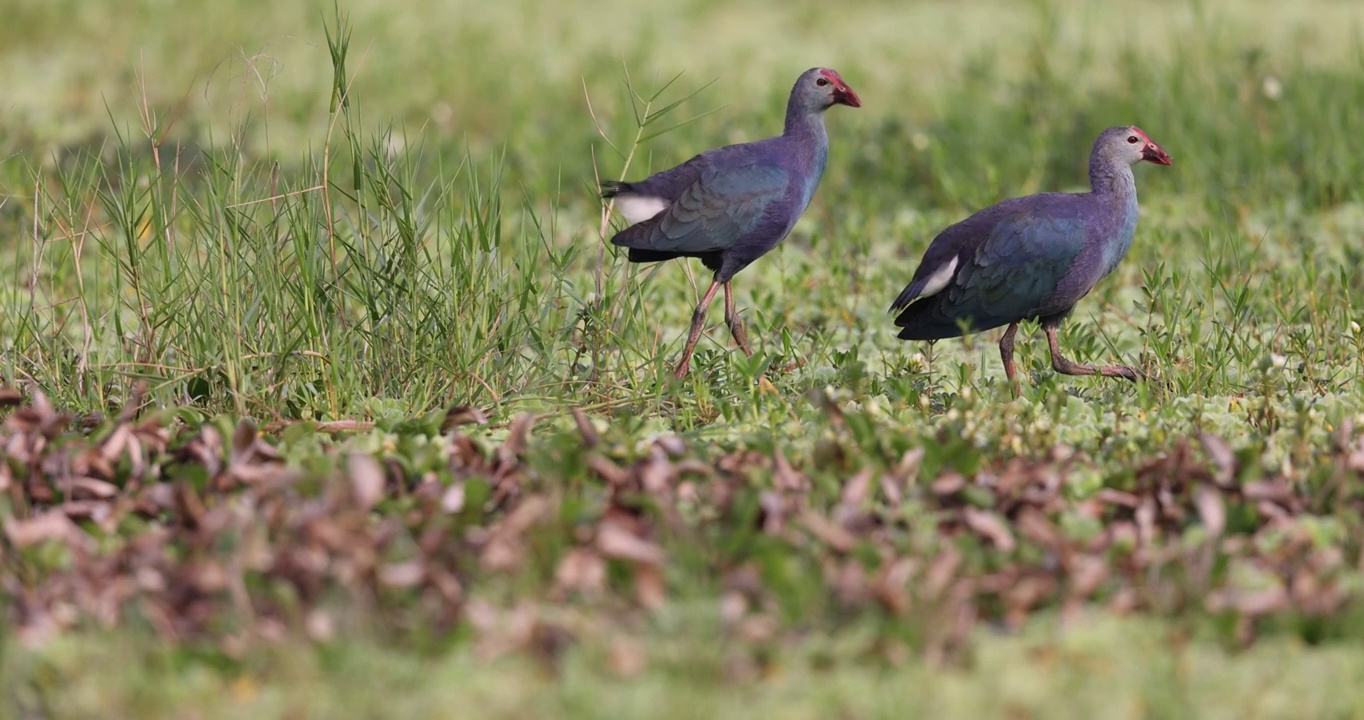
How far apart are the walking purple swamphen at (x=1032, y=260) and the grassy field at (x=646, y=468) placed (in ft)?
0.54

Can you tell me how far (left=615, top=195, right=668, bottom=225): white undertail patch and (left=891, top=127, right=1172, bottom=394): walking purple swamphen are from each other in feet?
2.46

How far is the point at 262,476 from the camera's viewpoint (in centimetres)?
364

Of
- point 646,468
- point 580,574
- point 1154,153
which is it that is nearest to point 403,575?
point 580,574

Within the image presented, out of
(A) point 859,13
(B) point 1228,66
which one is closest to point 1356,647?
(B) point 1228,66

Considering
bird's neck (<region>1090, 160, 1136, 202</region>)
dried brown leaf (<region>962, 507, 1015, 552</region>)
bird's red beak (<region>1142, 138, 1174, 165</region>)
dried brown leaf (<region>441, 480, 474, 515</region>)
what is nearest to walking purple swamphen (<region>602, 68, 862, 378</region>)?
bird's neck (<region>1090, 160, 1136, 202</region>)

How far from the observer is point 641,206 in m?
4.87

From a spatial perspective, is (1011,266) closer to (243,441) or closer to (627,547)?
(627,547)

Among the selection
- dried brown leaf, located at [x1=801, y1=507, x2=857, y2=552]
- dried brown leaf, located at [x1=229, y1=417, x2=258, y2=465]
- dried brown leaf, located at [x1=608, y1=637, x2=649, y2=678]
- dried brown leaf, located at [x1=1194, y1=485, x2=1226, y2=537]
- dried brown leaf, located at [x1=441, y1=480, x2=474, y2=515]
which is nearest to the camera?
dried brown leaf, located at [x1=608, y1=637, x2=649, y2=678]

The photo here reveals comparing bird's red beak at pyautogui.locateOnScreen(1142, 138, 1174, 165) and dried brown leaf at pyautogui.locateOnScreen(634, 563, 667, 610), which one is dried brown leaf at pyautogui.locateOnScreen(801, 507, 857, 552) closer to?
dried brown leaf at pyautogui.locateOnScreen(634, 563, 667, 610)

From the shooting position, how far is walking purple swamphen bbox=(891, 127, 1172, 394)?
4.70 metres

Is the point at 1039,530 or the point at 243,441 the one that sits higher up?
the point at 243,441

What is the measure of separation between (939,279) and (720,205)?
25.8 inches

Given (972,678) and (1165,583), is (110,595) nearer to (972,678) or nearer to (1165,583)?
(972,678)

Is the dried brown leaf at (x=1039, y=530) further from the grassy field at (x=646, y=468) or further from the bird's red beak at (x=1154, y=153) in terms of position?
the bird's red beak at (x=1154, y=153)
